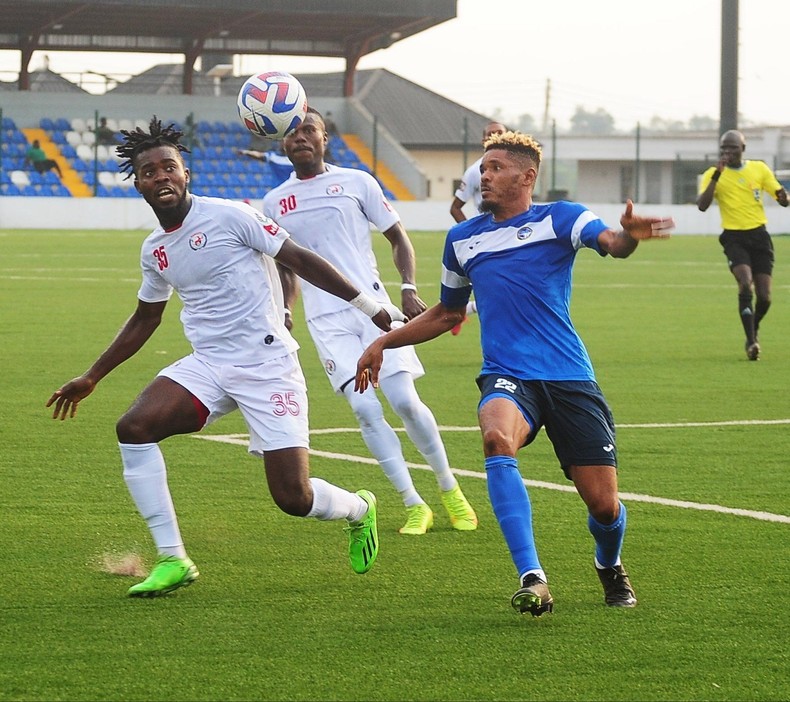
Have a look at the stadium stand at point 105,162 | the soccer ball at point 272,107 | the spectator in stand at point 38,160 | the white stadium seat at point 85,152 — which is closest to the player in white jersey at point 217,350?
the soccer ball at point 272,107

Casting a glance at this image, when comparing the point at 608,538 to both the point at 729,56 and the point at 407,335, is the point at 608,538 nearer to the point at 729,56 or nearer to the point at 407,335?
the point at 407,335

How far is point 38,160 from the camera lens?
4709 centimetres

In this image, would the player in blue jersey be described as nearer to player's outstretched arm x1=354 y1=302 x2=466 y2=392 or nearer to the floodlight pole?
player's outstretched arm x1=354 y1=302 x2=466 y2=392

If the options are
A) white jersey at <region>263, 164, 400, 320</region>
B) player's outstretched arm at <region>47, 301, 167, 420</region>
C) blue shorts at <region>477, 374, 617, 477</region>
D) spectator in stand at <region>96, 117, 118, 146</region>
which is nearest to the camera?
blue shorts at <region>477, 374, 617, 477</region>

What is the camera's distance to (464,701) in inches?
179

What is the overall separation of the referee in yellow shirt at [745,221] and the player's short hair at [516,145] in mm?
9358

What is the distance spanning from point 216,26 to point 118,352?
49423 millimetres

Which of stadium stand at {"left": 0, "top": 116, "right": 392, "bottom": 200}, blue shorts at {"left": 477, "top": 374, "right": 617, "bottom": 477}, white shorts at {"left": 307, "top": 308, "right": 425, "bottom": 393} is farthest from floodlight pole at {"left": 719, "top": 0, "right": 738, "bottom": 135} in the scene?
blue shorts at {"left": 477, "top": 374, "right": 617, "bottom": 477}

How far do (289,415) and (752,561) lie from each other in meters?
2.12

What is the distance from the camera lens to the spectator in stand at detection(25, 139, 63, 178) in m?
47.1

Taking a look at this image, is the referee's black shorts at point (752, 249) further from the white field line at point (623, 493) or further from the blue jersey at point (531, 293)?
the blue jersey at point (531, 293)

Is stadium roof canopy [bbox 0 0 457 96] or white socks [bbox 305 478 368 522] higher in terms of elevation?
stadium roof canopy [bbox 0 0 457 96]

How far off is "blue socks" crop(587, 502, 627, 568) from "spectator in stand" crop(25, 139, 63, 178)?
43.6 meters

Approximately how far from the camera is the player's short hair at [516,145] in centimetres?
588
